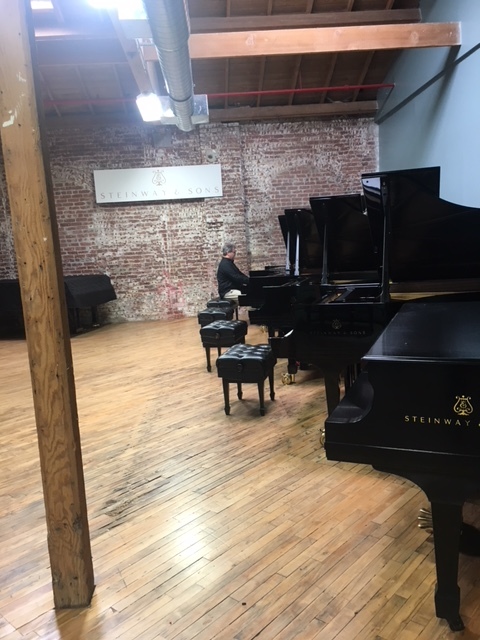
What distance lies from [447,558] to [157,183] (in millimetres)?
9000

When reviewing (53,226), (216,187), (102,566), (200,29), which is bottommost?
(102,566)

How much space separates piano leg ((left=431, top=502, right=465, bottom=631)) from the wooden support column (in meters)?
1.36

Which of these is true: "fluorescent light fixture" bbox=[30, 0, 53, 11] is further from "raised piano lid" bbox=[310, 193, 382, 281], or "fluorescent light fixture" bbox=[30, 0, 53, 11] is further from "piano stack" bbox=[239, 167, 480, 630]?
"raised piano lid" bbox=[310, 193, 382, 281]

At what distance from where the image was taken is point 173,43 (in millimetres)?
4871

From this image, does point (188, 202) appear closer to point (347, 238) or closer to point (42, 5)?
point (42, 5)

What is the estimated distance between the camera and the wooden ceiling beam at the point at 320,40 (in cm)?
627

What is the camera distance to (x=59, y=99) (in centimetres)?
906

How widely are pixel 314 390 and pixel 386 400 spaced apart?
10.1 ft

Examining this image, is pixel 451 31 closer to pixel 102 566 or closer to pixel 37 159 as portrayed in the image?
pixel 37 159

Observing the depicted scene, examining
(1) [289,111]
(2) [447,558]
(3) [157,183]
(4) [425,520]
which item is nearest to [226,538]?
(4) [425,520]

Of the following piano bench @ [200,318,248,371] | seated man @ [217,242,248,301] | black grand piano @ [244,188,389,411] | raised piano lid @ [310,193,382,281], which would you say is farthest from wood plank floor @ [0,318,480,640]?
seated man @ [217,242,248,301]

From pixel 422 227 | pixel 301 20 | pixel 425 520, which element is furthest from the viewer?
pixel 301 20

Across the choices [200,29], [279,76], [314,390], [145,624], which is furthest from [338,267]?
[279,76]

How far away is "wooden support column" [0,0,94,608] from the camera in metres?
1.74
